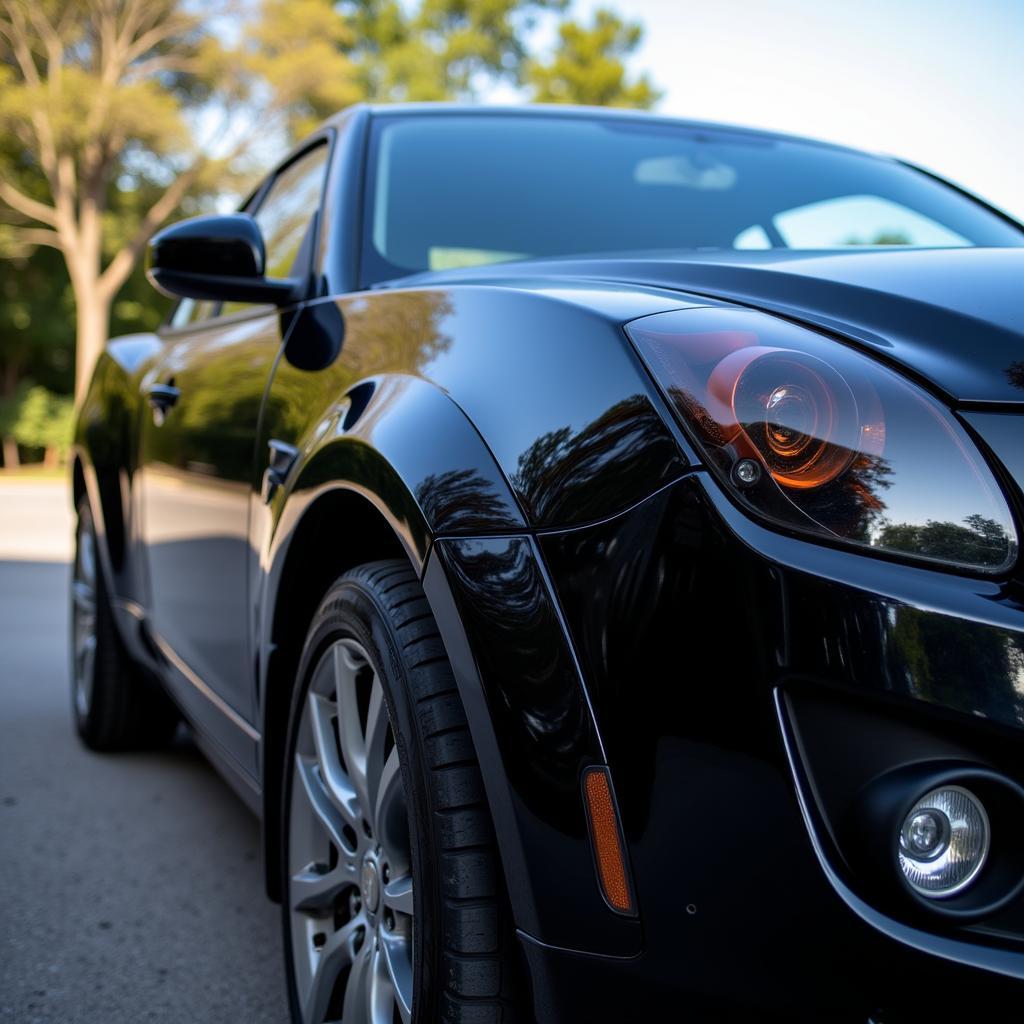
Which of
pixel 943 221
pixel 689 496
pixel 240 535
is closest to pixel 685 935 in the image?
pixel 689 496

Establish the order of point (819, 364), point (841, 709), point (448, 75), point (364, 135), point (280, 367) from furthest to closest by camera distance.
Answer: point (448, 75), point (364, 135), point (280, 367), point (819, 364), point (841, 709)

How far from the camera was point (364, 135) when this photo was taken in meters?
2.54

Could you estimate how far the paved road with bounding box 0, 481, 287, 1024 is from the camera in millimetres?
2143

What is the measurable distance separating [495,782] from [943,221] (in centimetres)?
214

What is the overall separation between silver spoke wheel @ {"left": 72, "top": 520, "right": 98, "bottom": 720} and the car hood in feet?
8.67

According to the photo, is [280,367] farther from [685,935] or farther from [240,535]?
[685,935]

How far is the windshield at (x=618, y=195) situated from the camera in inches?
94.6

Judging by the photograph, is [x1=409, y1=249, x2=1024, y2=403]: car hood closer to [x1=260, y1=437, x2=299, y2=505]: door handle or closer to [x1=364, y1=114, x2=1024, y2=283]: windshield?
[x1=260, y1=437, x2=299, y2=505]: door handle

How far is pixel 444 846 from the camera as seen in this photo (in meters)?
1.26

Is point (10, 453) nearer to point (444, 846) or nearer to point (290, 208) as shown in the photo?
point (290, 208)

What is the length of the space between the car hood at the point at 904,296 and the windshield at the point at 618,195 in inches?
29.6

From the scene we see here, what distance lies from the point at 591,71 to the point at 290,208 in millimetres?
31072

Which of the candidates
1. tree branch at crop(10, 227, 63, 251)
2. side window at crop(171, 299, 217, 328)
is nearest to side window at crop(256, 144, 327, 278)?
side window at crop(171, 299, 217, 328)

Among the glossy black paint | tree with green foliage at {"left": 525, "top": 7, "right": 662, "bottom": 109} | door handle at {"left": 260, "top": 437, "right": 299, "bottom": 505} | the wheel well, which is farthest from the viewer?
tree with green foliage at {"left": 525, "top": 7, "right": 662, "bottom": 109}
